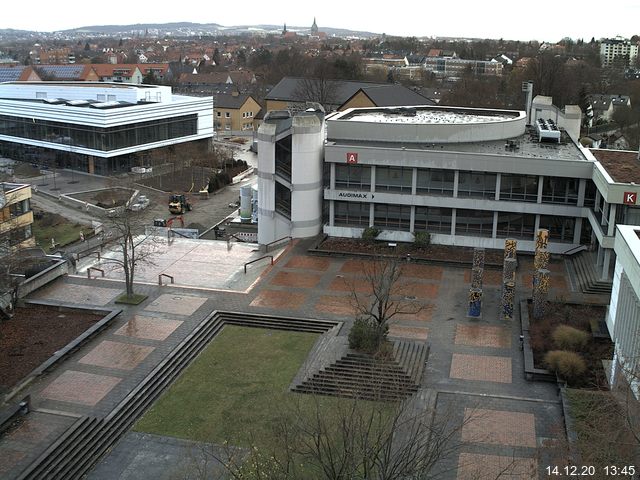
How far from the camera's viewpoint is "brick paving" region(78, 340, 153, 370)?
91.2 ft

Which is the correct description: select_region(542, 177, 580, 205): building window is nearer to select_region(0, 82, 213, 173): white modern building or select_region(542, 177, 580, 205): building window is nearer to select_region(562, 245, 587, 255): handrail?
select_region(562, 245, 587, 255): handrail

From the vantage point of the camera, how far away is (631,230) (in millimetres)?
27016

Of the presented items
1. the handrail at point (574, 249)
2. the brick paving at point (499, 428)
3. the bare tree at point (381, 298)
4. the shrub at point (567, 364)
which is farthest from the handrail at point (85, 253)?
the handrail at point (574, 249)

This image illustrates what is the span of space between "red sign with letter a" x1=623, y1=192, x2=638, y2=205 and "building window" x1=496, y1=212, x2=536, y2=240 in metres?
7.85

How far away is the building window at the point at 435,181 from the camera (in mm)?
41969

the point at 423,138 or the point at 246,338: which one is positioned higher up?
the point at 423,138

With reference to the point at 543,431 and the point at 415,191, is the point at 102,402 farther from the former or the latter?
the point at 415,191

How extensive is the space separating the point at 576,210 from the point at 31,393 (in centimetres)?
2847

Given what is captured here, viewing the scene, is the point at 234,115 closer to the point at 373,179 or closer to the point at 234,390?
the point at 373,179

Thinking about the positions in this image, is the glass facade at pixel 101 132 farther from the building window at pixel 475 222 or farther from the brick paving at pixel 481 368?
the brick paving at pixel 481 368

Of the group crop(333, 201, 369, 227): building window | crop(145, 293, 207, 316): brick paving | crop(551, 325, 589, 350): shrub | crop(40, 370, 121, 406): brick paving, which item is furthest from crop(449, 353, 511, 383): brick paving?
crop(333, 201, 369, 227): building window

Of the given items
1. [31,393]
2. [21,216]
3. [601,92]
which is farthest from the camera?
[601,92]

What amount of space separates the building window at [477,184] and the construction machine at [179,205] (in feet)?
77.5

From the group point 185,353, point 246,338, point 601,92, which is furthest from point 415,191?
point 601,92
